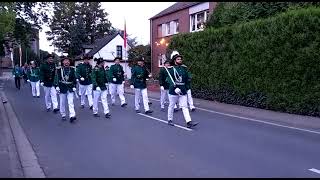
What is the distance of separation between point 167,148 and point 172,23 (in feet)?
107

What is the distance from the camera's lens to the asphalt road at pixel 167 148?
302 inches

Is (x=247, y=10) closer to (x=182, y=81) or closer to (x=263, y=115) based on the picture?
(x=263, y=115)

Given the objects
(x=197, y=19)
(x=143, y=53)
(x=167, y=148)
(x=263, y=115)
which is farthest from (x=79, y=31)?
(x=167, y=148)

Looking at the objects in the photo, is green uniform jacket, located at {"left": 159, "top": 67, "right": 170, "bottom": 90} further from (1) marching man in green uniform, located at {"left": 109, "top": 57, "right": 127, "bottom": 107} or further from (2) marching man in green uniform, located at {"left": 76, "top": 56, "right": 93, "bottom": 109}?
(1) marching man in green uniform, located at {"left": 109, "top": 57, "right": 127, "bottom": 107}

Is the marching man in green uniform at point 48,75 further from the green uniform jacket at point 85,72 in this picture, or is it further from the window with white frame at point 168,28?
the window with white frame at point 168,28

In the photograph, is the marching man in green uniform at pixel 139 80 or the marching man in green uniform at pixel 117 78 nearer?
the marching man in green uniform at pixel 139 80

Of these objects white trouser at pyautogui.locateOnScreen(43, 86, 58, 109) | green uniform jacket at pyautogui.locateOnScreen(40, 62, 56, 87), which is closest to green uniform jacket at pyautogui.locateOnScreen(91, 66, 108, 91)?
white trouser at pyautogui.locateOnScreen(43, 86, 58, 109)

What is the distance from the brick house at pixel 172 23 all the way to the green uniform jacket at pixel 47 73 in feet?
58.8

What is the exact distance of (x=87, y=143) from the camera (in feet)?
33.6

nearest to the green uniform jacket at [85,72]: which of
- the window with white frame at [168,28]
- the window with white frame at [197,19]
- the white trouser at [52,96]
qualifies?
the white trouser at [52,96]

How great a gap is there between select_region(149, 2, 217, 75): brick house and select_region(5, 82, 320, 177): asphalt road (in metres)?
21.5

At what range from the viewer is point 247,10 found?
22.1 meters

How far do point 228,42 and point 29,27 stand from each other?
2721cm

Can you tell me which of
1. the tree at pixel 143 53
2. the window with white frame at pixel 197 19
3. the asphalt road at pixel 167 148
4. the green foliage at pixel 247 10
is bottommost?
the asphalt road at pixel 167 148
